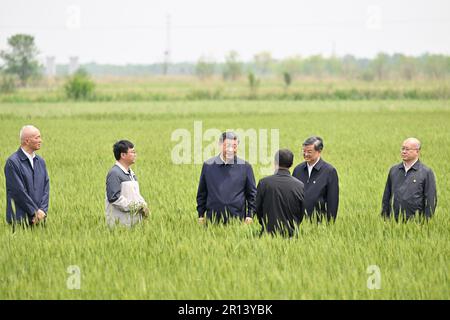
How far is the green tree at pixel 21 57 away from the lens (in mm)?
80312

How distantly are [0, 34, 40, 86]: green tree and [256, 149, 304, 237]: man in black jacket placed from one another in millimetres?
76403

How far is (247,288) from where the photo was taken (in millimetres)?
5527

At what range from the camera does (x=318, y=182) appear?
7.23 m

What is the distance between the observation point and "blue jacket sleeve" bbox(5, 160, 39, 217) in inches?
281

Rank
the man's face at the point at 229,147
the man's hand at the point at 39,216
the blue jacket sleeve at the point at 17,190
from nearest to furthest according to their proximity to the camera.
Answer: the man's face at the point at 229,147 < the blue jacket sleeve at the point at 17,190 < the man's hand at the point at 39,216

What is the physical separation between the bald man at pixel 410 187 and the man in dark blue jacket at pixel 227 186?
152 centimetres

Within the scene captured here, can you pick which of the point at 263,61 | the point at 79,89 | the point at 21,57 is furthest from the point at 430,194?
the point at 263,61

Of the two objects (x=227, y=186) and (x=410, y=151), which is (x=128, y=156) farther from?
(x=410, y=151)

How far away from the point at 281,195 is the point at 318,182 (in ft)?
3.07

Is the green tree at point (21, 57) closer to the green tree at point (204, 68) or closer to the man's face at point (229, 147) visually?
the green tree at point (204, 68)

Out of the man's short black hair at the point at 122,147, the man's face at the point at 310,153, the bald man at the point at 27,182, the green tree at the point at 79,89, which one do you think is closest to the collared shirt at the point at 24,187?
the bald man at the point at 27,182

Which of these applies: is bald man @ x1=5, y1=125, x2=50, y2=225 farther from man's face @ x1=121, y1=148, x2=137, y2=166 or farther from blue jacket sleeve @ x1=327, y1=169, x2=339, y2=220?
blue jacket sleeve @ x1=327, y1=169, x2=339, y2=220
